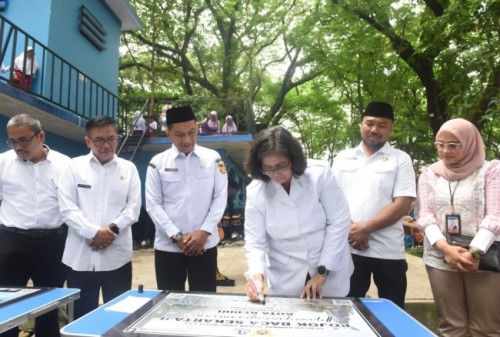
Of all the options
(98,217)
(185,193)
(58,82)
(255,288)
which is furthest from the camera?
(58,82)

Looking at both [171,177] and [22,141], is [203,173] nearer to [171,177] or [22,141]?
[171,177]

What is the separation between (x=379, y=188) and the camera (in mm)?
2639

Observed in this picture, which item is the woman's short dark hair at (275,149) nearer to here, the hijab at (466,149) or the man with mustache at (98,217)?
the hijab at (466,149)

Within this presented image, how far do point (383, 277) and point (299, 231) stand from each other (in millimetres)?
906

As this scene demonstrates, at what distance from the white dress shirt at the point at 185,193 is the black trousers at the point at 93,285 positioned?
1.15ft

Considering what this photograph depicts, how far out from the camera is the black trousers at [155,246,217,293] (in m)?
2.62

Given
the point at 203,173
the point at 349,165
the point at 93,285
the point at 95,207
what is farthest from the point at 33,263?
the point at 349,165

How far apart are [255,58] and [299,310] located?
14.3 metres

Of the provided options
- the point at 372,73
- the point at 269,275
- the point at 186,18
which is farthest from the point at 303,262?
the point at 186,18

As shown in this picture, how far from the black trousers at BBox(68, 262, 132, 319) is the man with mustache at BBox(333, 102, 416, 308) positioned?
158cm

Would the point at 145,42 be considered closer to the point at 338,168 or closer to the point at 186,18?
the point at 186,18

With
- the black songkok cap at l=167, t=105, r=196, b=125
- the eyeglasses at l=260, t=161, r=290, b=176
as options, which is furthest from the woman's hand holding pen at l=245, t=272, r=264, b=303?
the black songkok cap at l=167, t=105, r=196, b=125

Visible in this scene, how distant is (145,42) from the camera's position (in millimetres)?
14680

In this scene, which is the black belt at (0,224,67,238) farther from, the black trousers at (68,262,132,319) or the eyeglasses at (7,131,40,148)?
the eyeglasses at (7,131,40,148)
